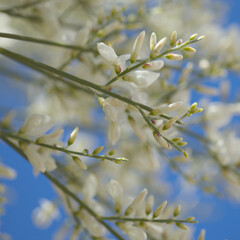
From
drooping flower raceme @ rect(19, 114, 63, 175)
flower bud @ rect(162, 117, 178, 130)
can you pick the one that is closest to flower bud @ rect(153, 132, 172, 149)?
flower bud @ rect(162, 117, 178, 130)

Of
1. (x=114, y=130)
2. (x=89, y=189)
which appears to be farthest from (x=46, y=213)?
(x=114, y=130)

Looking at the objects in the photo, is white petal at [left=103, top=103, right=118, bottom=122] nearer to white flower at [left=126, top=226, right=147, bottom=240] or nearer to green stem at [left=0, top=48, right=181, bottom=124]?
green stem at [left=0, top=48, right=181, bottom=124]

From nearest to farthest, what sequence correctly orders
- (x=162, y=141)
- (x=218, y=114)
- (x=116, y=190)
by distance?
(x=162, y=141) → (x=116, y=190) → (x=218, y=114)

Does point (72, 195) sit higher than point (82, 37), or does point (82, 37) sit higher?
point (82, 37)

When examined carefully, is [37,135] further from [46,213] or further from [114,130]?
[46,213]

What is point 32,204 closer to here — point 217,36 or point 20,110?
point 20,110

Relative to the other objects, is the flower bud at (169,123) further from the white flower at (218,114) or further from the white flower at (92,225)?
the white flower at (218,114)

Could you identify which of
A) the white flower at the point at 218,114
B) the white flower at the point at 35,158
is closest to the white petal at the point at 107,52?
the white flower at the point at 35,158
